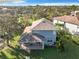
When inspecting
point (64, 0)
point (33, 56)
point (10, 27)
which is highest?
point (64, 0)

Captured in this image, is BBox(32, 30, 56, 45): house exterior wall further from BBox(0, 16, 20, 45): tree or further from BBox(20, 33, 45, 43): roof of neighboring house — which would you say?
BBox(0, 16, 20, 45): tree

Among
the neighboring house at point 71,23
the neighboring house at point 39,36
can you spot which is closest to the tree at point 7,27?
the neighboring house at point 39,36

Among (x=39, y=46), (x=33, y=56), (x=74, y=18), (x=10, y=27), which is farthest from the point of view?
(x=74, y=18)

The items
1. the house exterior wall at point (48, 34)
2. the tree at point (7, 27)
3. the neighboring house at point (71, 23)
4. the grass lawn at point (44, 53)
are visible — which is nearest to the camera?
the grass lawn at point (44, 53)

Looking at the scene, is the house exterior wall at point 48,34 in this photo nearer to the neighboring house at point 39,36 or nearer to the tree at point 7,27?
the neighboring house at point 39,36

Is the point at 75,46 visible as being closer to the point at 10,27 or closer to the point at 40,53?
the point at 40,53

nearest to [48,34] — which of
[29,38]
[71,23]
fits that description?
[29,38]

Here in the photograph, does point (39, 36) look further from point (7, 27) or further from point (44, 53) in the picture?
point (7, 27)

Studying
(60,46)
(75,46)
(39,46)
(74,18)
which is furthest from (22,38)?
(74,18)
